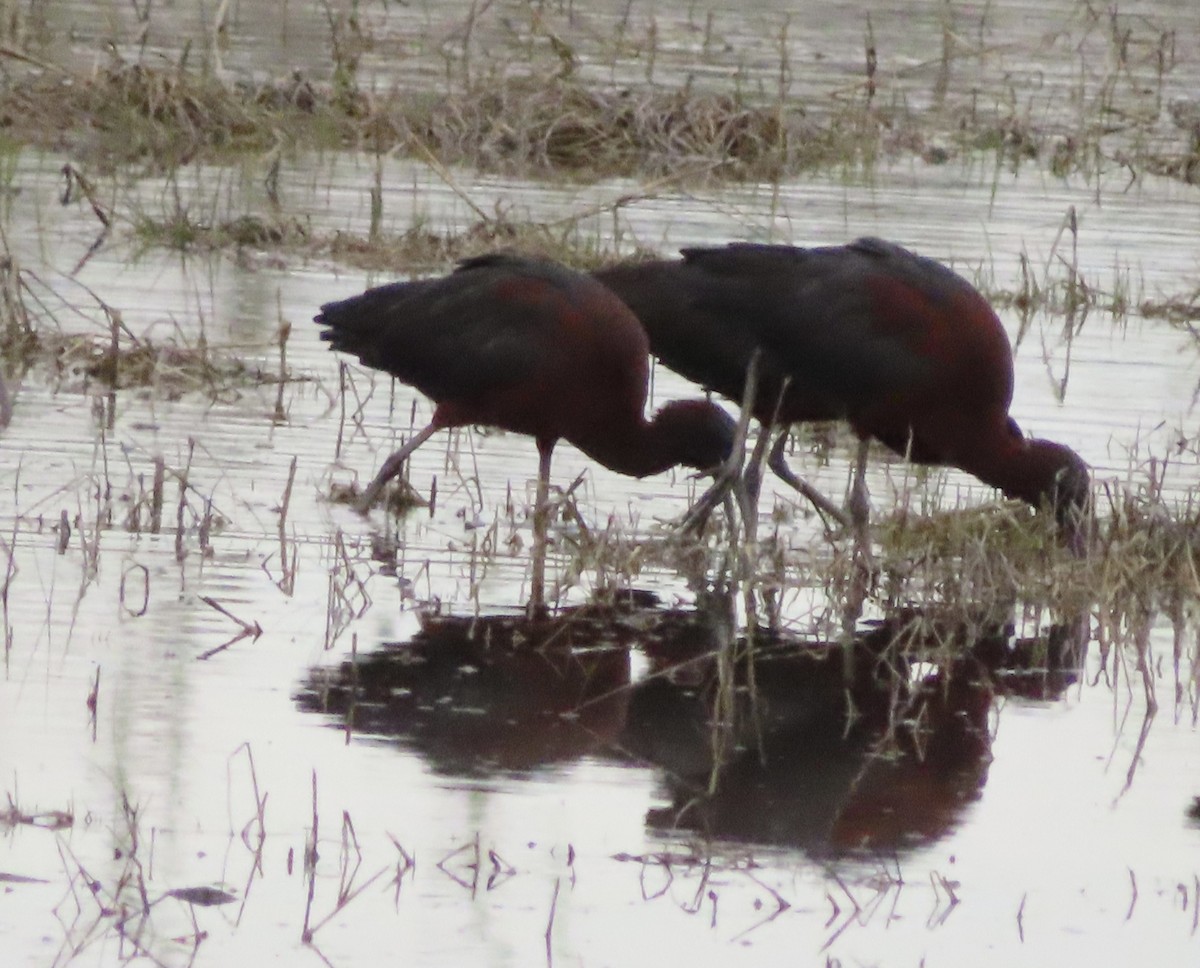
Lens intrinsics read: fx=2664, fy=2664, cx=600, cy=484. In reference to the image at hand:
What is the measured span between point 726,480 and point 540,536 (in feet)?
1.95

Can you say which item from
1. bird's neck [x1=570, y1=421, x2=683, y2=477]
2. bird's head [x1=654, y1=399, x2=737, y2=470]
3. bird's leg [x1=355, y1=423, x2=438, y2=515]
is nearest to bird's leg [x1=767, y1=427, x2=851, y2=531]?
bird's head [x1=654, y1=399, x2=737, y2=470]

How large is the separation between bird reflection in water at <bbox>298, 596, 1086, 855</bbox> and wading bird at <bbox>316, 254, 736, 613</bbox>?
0.87 m

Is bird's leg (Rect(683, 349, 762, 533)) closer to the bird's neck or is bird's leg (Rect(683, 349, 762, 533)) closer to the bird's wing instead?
the bird's neck

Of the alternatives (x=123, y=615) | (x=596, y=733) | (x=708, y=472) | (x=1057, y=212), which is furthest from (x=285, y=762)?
(x=1057, y=212)

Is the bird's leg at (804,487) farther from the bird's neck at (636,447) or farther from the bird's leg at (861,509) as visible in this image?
the bird's neck at (636,447)

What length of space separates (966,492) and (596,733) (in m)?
2.84

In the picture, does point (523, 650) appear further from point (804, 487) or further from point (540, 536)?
point (804, 487)

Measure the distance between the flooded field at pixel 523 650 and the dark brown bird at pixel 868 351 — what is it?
17cm

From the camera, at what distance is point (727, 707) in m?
5.50

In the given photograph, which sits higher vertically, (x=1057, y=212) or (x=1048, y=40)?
(x=1048, y=40)

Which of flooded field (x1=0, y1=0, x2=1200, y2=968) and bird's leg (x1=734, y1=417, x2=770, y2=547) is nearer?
flooded field (x1=0, y1=0, x2=1200, y2=968)

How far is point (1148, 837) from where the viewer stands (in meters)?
4.96

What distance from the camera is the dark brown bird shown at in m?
7.11

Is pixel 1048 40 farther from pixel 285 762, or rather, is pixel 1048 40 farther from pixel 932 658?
pixel 285 762
